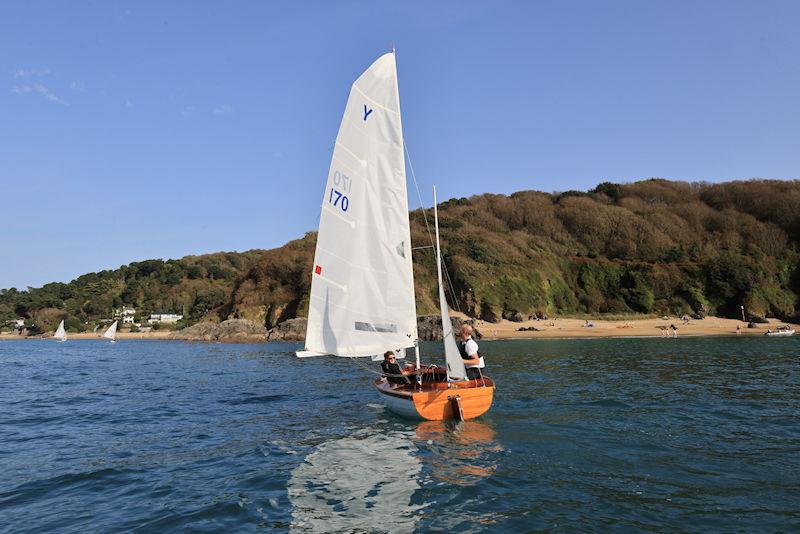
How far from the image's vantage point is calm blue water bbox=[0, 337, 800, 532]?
350 inches

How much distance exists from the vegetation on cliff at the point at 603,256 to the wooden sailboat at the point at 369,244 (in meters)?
60.2

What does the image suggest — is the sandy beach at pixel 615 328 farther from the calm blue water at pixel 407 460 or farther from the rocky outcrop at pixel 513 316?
the calm blue water at pixel 407 460

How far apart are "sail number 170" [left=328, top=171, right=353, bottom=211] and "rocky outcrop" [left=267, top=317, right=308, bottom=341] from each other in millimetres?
59055

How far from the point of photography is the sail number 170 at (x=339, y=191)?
55.8 ft

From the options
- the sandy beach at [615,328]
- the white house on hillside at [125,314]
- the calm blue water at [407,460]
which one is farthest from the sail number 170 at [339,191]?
the white house on hillside at [125,314]

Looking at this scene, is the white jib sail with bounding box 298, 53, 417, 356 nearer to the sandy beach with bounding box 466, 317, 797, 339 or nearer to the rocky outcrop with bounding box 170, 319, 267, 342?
the sandy beach with bounding box 466, 317, 797, 339

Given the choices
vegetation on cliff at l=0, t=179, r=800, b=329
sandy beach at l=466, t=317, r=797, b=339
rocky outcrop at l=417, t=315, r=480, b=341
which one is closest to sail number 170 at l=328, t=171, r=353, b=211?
sandy beach at l=466, t=317, r=797, b=339

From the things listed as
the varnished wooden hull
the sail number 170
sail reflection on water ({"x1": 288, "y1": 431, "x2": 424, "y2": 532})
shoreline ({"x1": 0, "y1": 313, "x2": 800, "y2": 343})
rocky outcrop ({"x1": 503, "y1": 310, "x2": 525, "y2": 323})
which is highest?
the sail number 170

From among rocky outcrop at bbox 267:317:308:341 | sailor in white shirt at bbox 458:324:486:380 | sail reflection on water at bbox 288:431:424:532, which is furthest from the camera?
rocky outcrop at bbox 267:317:308:341

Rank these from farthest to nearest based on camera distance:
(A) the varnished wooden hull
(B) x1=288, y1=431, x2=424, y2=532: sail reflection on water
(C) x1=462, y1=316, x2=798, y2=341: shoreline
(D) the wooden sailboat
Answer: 1. (C) x1=462, y1=316, x2=798, y2=341: shoreline
2. (D) the wooden sailboat
3. (A) the varnished wooden hull
4. (B) x1=288, y1=431, x2=424, y2=532: sail reflection on water

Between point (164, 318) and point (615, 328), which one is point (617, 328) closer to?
point (615, 328)

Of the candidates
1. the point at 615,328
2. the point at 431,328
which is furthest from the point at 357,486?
the point at 615,328

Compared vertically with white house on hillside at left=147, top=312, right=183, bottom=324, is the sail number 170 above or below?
below

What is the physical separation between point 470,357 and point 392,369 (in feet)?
9.85
